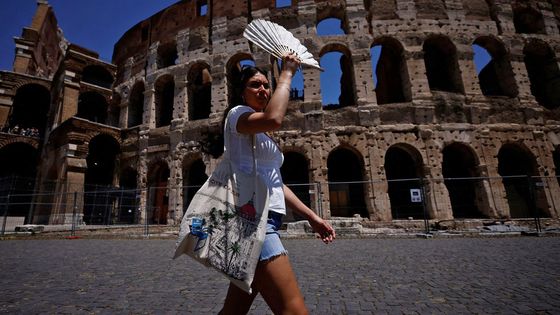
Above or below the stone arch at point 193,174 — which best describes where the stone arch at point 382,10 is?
above

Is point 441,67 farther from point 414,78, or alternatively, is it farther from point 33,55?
point 33,55

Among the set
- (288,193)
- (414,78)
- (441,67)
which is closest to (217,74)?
(414,78)

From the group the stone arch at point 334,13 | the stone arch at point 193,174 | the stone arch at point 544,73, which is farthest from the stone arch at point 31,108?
the stone arch at point 544,73

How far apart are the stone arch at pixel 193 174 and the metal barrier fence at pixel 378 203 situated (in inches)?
11.6

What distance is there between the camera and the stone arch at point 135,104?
60.9 ft

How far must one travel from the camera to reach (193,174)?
1705 centimetres

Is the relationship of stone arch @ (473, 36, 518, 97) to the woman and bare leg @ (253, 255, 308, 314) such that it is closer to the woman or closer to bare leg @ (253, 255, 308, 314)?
the woman

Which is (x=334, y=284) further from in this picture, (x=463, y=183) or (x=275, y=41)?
(x=463, y=183)

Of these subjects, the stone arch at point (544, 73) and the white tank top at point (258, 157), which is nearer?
the white tank top at point (258, 157)

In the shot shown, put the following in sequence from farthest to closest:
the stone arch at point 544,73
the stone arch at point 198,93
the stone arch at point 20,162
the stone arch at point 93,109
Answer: the stone arch at point 93,109 → the stone arch at point 20,162 → the stone arch at point 198,93 → the stone arch at point 544,73

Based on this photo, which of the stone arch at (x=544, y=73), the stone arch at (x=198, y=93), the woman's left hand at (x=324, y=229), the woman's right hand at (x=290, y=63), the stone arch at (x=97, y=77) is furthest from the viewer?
Result: the stone arch at (x=97, y=77)

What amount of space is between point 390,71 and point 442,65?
9.74ft

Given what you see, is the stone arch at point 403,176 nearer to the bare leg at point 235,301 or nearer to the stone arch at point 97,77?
the bare leg at point 235,301

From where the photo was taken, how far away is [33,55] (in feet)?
77.3
